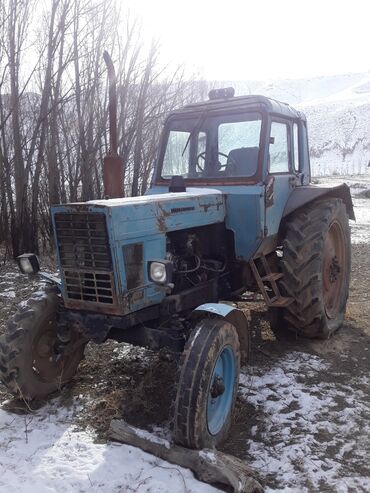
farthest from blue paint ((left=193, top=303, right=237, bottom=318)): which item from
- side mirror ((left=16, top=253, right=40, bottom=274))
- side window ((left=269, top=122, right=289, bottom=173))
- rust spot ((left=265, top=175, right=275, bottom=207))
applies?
side window ((left=269, top=122, right=289, bottom=173))

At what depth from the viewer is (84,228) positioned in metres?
3.21

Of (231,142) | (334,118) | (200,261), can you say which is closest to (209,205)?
(200,261)

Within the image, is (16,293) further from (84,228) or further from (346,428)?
(346,428)

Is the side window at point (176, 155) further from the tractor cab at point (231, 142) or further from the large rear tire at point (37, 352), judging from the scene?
the large rear tire at point (37, 352)

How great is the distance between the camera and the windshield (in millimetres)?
4355

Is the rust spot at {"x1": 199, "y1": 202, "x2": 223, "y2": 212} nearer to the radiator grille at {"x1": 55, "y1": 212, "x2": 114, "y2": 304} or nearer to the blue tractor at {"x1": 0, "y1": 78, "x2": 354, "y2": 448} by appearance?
the blue tractor at {"x1": 0, "y1": 78, "x2": 354, "y2": 448}

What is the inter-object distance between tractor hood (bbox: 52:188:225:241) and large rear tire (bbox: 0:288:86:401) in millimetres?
792

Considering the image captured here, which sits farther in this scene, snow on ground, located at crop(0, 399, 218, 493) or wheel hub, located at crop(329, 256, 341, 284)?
wheel hub, located at crop(329, 256, 341, 284)

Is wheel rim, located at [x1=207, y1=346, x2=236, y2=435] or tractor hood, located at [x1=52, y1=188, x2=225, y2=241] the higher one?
tractor hood, located at [x1=52, y1=188, x2=225, y2=241]

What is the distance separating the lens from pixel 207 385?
2971mm

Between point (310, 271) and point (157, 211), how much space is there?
176 centimetres

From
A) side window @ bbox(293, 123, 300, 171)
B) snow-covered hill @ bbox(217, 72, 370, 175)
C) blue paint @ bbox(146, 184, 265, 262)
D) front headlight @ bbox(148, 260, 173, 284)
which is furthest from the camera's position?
snow-covered hill @ bbox(217, 72, 370, 175)

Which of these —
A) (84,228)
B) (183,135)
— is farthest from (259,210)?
(84,228)

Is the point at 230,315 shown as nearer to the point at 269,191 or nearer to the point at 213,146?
the point at 269,191
